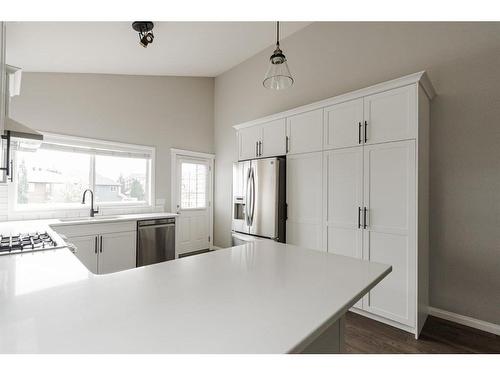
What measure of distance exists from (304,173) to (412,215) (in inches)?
48.4

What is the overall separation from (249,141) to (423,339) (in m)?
3.02

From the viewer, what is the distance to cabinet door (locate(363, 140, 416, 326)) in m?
2.24

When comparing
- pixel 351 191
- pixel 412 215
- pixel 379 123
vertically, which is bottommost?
pixel 412 215

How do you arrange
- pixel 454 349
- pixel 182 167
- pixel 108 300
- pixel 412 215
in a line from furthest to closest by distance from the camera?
pixel 182 167
pixel 412 215
pixel 454 349
pixel 108 300

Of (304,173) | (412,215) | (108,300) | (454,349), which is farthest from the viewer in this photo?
(304,173)

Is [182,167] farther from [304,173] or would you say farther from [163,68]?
[304,173]

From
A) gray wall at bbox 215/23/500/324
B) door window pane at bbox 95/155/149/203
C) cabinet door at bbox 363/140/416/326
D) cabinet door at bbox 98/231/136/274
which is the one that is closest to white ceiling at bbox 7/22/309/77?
door window pane at bbox 95/155/149/203

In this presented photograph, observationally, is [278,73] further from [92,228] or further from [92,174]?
[92,174]

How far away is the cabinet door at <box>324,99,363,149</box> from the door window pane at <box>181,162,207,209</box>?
288 cm

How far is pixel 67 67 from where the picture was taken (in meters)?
3.24

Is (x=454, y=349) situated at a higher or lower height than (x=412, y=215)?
lower

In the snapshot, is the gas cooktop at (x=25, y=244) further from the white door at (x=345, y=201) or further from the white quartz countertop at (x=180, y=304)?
the white door at (x=345, y=201)

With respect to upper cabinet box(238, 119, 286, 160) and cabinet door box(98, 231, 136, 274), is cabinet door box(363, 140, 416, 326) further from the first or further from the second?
cabinet door box(98, 231, 136, 274)
